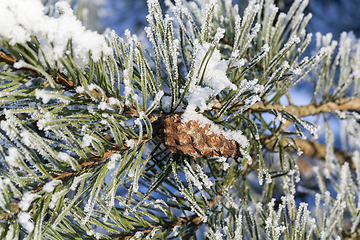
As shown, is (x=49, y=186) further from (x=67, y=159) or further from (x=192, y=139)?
(x=192, y=139)

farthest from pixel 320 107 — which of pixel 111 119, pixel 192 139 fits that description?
pixel 111 119

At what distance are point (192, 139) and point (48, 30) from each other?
0.80ft

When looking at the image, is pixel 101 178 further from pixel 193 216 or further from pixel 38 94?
pixel 193 216

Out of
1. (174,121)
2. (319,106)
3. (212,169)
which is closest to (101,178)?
(174,121)

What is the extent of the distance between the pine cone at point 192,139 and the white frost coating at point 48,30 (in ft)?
0.46

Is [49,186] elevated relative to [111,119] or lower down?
lower down

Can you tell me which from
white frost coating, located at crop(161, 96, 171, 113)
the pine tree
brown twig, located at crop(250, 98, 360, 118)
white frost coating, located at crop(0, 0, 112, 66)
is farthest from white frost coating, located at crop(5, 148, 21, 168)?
brown twig, located at crop(250, 98, 360, 118)

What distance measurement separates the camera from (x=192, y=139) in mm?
389

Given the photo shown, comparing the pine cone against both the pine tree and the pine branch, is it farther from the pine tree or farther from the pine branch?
the pine branch

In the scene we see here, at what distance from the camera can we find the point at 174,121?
388mm

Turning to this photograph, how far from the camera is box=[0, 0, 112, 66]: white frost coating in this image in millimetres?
271

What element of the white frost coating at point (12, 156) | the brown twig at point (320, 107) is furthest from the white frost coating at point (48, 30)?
the brown twig at point (320, 107)

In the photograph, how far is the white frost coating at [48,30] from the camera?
0.89 ft

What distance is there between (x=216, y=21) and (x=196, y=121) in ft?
1.19
